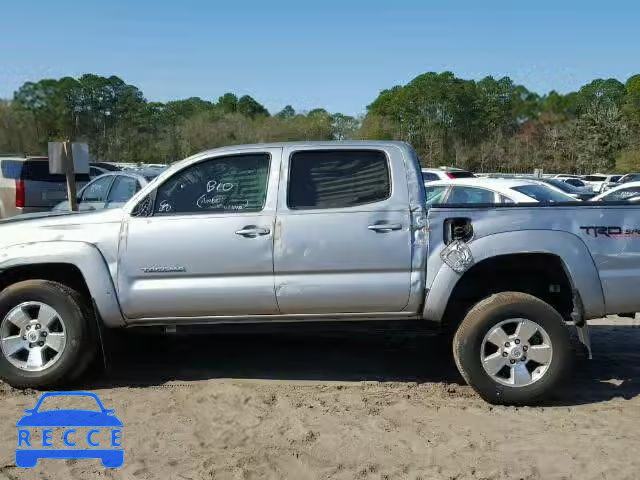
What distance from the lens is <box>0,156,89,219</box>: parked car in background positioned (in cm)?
1353

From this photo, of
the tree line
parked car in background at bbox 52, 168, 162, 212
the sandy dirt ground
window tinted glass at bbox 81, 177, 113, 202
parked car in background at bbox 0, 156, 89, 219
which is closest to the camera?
the sandy dirt ground

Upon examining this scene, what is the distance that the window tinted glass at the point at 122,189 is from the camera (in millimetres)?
11298

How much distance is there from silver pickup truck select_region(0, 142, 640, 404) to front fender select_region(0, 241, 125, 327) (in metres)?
0.01

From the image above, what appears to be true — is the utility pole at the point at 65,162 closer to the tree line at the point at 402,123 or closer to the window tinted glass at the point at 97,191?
the window tinted glass at the point at 97,191

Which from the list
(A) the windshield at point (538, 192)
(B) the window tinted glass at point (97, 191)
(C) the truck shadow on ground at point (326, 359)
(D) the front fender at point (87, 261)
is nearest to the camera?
(D) the front fender at point (87, 261)

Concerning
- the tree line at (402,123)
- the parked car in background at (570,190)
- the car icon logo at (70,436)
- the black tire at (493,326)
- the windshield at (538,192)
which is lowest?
the car icon logo at (70,436)

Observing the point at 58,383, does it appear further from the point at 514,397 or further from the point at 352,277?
the point at 514,397

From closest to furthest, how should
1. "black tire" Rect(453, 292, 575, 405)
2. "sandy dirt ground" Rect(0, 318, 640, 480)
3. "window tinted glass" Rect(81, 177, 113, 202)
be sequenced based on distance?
1. "sandy dirt ground" Rect(0, 318, 640, 480)
2. "black tire" Rect(453, 292, 575, 405)
3. "window tinted glass" Rect(81, 177, 113, 202)

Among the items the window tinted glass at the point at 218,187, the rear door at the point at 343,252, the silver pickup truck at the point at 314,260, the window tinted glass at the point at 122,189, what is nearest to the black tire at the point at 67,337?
the silver pickup truck at the point at 314,260

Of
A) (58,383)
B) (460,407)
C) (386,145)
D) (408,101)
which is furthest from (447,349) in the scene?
(408,101)

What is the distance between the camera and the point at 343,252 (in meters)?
5.05

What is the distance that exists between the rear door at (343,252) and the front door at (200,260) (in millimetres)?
135

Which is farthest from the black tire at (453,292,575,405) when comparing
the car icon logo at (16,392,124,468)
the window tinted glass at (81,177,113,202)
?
the window tinted glass at (81,177,113,202)

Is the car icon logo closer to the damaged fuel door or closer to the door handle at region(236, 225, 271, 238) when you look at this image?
the door handle at region(236, 225, 271, 238)
